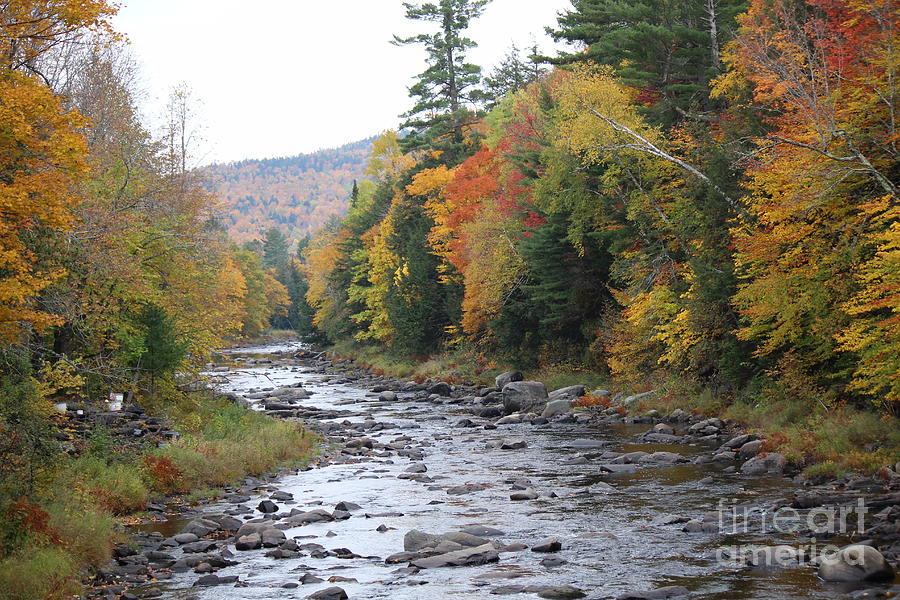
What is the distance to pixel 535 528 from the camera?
16109 mm

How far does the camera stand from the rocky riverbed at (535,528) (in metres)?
12.4

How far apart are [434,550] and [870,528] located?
24.7 feet

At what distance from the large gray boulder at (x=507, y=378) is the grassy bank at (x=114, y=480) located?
53.7 feet

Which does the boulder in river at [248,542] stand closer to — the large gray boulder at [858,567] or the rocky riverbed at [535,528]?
the rocky riverbed at [535,528]

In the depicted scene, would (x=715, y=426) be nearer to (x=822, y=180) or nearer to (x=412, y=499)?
(x=822, y=180)

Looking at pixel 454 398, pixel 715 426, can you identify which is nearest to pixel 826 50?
pixel 715 426

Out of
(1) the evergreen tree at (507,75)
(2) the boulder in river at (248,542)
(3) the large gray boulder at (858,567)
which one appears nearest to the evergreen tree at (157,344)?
(2) the boulder in river at (248,542)

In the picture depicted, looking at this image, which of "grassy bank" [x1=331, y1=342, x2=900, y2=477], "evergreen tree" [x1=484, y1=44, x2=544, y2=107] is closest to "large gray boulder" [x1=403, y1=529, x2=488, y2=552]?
"grassy bank" [x1=331, y1=342, x2=900, y2=477]

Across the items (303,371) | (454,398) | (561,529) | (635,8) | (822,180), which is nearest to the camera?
(561,529)

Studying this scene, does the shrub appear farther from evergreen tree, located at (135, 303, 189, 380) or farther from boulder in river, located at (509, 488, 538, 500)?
evergreen tree, located at (135, 303, 189, 380)

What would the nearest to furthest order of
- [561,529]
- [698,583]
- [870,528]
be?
[698,583] < [870,528] < [561,529]

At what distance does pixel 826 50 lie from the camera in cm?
2473

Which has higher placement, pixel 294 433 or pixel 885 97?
pixel 885 97

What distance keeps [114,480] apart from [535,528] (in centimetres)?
929
